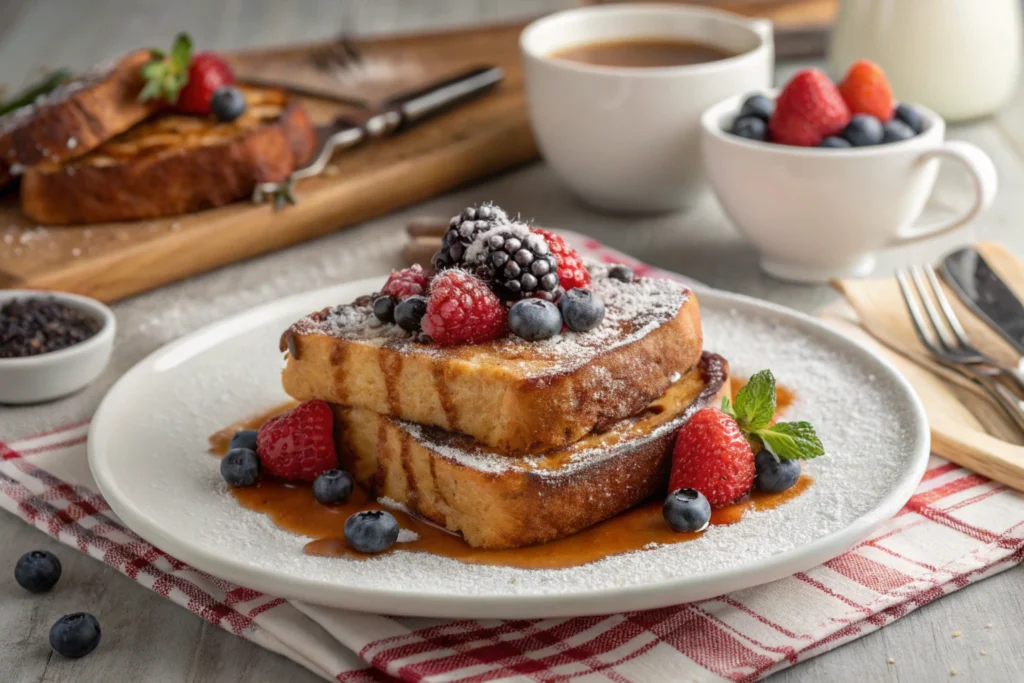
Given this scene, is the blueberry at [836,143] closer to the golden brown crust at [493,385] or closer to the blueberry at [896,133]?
the blueberry at [896,133]

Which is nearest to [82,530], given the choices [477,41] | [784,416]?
[784,416]

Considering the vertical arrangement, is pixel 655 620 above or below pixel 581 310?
below

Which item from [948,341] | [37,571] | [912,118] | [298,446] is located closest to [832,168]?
[912,118]

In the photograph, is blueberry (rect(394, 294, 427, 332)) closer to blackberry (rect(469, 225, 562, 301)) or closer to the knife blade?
blackberry (rect(469, 225, 562, 301))

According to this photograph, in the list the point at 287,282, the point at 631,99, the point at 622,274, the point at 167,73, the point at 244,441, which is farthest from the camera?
the point at 167,73

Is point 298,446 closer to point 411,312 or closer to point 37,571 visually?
point 411,312

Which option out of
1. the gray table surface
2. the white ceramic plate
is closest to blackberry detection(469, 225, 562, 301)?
the white ceramic plate

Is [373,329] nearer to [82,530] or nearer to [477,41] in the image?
[82,530]

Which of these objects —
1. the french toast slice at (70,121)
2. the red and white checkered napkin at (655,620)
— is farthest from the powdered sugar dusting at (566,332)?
the french toast slice at (70,121)
